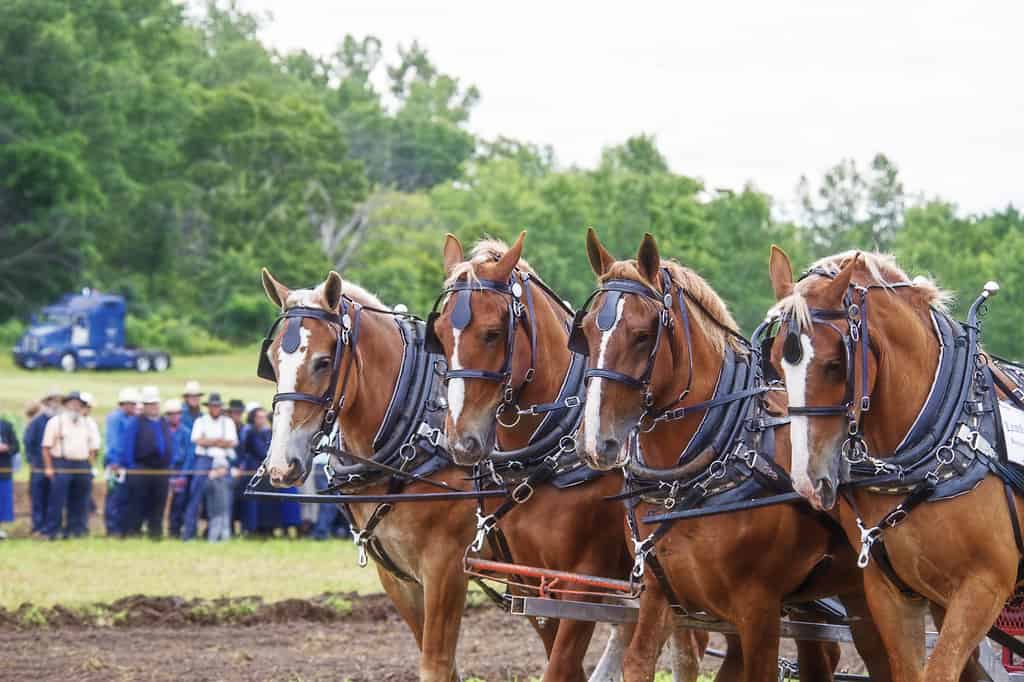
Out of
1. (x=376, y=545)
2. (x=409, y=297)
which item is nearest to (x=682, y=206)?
(x=409, y=297)

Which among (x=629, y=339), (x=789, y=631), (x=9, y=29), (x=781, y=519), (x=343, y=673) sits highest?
(x=9, y=29)

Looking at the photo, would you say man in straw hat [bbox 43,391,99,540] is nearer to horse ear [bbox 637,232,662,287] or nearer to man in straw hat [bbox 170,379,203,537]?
man in straw hat [bbox 170,379,203,537]

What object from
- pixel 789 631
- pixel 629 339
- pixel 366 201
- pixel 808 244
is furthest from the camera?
pixel 366 201

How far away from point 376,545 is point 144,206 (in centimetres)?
4440

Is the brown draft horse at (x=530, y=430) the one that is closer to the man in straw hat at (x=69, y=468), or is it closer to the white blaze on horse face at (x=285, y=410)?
the white blaze on horse face at (x=285, y=410)

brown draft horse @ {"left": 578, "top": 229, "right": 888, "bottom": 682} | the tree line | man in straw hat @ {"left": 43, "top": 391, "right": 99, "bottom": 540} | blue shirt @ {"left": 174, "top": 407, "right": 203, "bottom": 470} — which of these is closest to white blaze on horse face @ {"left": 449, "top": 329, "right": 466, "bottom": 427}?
brown draft horse @ {"left": 578, "top": 229, "right": 888, "bottom": 682}

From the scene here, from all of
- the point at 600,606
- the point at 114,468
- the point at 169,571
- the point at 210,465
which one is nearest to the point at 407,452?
the point at 600,606

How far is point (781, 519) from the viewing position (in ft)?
20.3

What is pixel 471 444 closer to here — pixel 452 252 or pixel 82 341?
pixel 452 252

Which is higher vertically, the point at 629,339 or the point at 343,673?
the point at 629,339

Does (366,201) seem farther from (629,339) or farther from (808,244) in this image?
(629,339)

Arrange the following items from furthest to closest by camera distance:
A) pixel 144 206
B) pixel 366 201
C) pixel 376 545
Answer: pixel 366 201
pixel 144 206
pixel 376 545

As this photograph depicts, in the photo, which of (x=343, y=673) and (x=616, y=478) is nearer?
(x=616, y=478)

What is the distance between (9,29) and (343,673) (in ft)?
118
